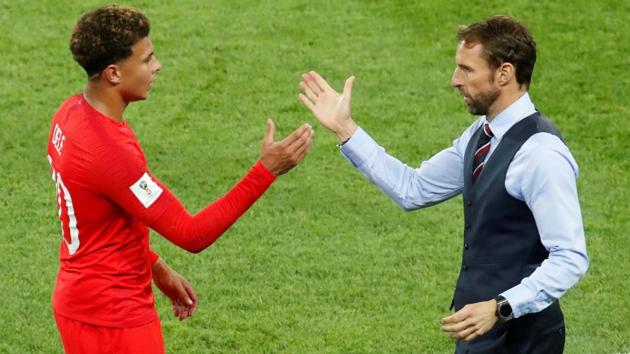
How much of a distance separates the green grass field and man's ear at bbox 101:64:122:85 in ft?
9.64

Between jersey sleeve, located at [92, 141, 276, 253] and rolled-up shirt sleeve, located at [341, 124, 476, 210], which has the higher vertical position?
jersey sleeve, located at [92, 141, 276, 253]

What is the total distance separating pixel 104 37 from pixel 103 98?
24 cm

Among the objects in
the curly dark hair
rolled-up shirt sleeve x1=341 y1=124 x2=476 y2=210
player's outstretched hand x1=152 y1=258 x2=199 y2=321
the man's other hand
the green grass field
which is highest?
the curly dark hair

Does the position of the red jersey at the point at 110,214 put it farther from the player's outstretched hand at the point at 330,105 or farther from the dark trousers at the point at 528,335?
the dark trousers at the point at 528,335

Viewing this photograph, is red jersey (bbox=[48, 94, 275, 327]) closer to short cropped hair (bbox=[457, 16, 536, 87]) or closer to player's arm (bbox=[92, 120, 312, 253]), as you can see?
player's arm (bbox=[92, 120, 312, 253])

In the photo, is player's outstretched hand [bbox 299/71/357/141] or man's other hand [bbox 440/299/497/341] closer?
man's other hand [bbox 440/299/497/341]

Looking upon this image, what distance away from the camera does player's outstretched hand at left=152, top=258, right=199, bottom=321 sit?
5945 millimetres

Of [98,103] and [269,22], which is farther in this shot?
[269,22]

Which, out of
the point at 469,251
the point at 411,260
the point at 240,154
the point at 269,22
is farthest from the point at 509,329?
the point at 269,22

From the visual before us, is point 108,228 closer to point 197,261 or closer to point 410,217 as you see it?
point 197,261

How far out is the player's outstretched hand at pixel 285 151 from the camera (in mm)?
5414

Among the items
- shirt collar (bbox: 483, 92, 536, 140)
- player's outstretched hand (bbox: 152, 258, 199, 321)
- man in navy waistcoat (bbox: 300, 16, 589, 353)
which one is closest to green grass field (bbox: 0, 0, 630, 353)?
player's outstretched hand (bbox: 152, 258, 199, 321)

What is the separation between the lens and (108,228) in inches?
210

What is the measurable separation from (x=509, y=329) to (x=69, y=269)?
1769 mm
